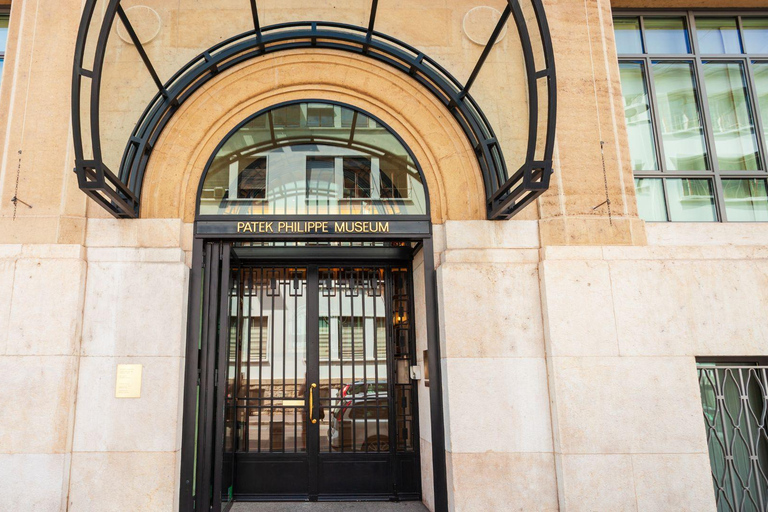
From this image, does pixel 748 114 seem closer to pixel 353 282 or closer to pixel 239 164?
pixel 353 282

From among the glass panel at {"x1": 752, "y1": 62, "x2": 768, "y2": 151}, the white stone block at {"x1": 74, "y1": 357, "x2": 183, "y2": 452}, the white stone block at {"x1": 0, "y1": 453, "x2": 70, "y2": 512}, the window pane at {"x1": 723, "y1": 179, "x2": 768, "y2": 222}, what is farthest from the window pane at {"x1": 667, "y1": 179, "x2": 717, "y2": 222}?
the white stone block at {"x1": 0, "y1": 453, "x2": 70, "y2": 512}

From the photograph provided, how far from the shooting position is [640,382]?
5617mm

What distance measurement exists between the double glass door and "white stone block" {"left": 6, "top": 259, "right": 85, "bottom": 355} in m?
1.86

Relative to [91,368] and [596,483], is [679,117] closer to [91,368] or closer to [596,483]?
[596,483]

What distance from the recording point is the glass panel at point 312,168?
6242 mm

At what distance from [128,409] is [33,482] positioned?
3.60ft

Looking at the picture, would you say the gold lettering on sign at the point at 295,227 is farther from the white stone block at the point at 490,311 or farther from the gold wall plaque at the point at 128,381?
the gold wall plaque at the point at 128,381

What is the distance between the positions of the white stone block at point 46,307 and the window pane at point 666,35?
25.8 ft

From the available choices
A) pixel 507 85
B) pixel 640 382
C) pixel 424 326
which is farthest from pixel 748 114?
pixel 424 326

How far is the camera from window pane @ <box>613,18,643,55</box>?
7098 millimetres

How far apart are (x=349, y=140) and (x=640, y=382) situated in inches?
174

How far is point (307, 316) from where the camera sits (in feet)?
24.5

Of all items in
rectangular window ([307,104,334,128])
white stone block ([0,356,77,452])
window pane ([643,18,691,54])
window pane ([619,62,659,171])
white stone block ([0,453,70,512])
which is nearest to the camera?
white stone block ([0,453,70,512])

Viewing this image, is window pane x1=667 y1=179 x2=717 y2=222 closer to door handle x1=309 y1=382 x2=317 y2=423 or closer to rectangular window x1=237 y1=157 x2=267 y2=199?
rectangular window x1=237 y1=157 x2=267 y2=199
